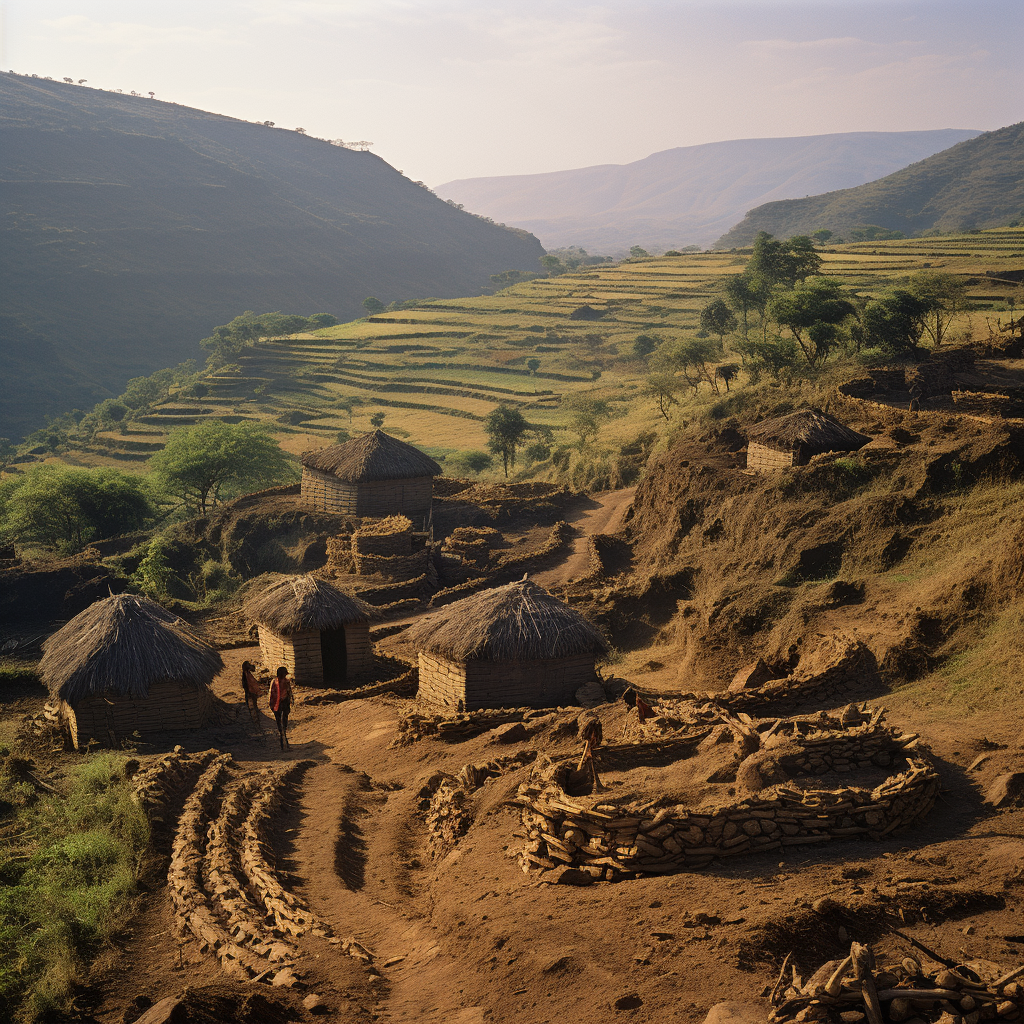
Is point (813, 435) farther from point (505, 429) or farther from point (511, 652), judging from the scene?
point (505, 429)

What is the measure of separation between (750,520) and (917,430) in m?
4.49

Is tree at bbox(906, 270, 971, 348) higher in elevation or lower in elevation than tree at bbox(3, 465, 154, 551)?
higher

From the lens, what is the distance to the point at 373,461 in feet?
98.5

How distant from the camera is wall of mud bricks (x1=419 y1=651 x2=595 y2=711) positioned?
13797 mm

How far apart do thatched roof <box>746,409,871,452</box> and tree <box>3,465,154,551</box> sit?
26.3 metres

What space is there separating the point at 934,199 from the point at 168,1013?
176m

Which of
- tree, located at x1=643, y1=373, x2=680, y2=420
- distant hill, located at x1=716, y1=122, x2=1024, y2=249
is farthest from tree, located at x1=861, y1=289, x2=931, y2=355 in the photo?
distant hill, located at x1=716, y1=122, x2=1024, y2=249

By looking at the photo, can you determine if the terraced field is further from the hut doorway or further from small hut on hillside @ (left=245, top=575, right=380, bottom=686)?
the hut doorway

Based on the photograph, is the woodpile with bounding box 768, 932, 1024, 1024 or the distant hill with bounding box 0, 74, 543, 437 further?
the distant hill with bounding box 0, 74, 543, 437

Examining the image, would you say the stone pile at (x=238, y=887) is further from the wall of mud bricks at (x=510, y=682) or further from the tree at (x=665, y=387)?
the tree at (x=665, y=387)

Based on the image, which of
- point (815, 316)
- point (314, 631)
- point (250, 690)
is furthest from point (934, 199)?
point (250, 690)

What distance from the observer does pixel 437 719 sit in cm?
1321

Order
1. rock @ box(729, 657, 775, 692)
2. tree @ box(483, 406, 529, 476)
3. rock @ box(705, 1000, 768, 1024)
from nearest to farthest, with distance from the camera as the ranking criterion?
rock @ box(705, 1000, 768, 1024)
rock @ box(729, 657, 775, 692)
tree @ box(483, 406, 529, 476)

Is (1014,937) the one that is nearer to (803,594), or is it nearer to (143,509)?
(803,594)
